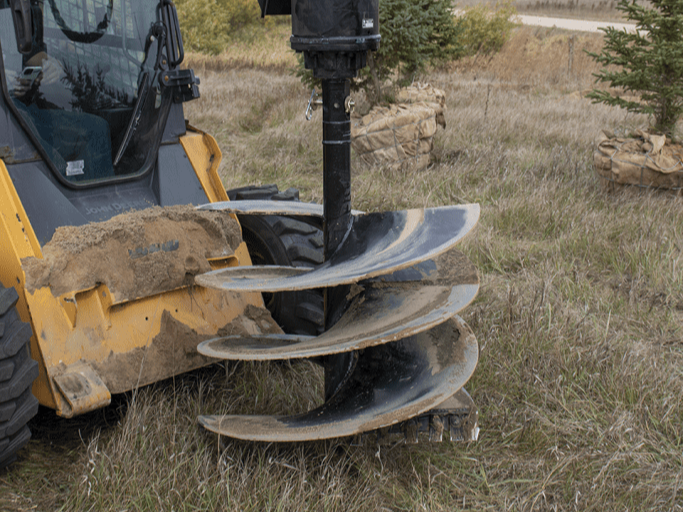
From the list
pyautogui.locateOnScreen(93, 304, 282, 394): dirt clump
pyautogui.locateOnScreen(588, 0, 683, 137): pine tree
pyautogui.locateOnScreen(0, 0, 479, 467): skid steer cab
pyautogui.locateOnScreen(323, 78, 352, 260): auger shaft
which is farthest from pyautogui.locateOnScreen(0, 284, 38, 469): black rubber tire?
pyautogui.locateOnScreen(588, 0, 683, 137): pine tree

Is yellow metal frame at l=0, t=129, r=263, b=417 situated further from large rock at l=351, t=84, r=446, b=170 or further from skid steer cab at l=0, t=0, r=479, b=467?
large rock at l=351, t=84, r=446, b=170

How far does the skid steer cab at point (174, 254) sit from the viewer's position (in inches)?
74.2

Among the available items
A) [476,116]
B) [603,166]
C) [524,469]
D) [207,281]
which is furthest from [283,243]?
[476,116]

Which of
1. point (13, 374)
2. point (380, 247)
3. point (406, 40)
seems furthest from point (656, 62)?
point (13, 374)

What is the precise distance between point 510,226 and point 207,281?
3.45 meters

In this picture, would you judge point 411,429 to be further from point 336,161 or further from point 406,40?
point 406,40

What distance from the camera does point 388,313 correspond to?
6.61ft

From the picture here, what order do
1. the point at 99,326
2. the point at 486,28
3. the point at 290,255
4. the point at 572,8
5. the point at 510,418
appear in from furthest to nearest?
1. the point at 572,8
2. the point at 486,28
3. the point at 290,255
4. the point at 510,418
5. the point at 99,326

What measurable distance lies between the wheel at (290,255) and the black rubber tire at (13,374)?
1161mm

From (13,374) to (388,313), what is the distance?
48.3 inches

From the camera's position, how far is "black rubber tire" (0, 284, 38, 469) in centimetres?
196

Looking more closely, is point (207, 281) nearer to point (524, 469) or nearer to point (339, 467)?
point (339, 467)

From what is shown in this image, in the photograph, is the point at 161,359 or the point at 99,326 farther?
the point at 161,359

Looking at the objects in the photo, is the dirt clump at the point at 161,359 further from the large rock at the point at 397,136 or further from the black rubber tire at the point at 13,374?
the large rock at the point at 397,136
